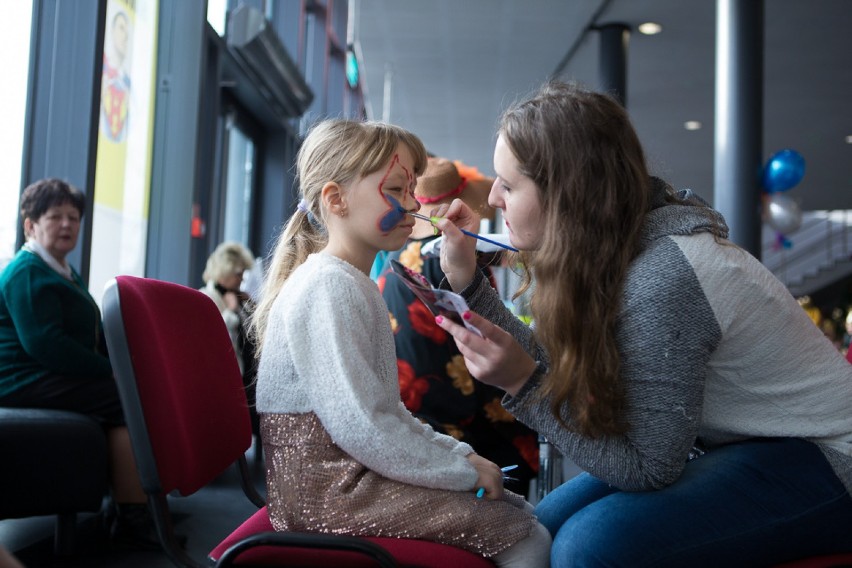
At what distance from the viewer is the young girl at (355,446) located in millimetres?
1185

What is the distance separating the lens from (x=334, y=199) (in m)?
1.48

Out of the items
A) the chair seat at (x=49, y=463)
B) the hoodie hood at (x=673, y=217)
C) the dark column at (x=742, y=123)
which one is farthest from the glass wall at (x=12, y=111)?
the dark column at (x=742, y=123)

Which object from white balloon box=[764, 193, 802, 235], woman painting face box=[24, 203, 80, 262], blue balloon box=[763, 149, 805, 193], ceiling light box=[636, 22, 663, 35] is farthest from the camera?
ceiling light box=[636, 22, 663, 35]

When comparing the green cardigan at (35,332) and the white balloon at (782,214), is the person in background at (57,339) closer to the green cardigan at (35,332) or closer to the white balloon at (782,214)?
the green cardigan at (35,332)

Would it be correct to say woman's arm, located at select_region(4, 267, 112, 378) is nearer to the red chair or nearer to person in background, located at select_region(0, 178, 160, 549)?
person in background, located at select_region(0, 178, 160, 549)

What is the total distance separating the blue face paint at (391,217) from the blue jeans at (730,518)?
1.92ft

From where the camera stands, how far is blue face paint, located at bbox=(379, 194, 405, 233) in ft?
4.84

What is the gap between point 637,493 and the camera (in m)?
1.21

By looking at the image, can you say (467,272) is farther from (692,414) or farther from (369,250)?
(692,414)

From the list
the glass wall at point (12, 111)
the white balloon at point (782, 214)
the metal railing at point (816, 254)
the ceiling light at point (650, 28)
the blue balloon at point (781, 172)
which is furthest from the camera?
the metal railing at point (816, 254)

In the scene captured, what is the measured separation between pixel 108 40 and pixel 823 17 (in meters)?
5.92

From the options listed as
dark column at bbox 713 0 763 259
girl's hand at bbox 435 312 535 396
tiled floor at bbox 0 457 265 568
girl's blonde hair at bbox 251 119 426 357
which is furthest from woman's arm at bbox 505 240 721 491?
dark column at bbox 713 0 763 259

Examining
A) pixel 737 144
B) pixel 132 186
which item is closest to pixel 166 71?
pixel 132 186

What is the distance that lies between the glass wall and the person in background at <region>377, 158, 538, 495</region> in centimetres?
190
